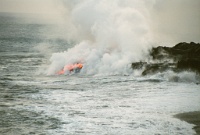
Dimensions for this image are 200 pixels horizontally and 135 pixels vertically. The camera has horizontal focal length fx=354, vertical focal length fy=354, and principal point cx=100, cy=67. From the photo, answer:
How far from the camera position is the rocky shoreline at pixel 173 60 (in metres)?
26.2

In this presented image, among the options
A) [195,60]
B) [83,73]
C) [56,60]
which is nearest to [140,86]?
[195,60]

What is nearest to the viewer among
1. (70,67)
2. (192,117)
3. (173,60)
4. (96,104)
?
(192,117)

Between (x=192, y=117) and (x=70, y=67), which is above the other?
(x=70, y=67)

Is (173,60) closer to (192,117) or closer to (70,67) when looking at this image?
(70,67)

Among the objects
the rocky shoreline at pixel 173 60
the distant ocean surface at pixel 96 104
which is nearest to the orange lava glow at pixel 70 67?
the distant ocean surface at pixel 96 104

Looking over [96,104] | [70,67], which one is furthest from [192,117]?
[70,67]

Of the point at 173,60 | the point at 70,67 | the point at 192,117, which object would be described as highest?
the point at 70,67

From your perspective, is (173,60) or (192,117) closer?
(192,117)

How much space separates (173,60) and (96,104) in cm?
1310

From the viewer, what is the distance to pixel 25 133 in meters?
14.1

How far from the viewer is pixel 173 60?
29.8m

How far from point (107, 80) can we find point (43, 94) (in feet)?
20.6

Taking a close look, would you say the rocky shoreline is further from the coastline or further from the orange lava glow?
the coastline

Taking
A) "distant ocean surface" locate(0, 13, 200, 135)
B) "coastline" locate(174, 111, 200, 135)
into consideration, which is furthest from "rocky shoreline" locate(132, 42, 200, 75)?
"coastline" locate(174, 111, 200, 135)
